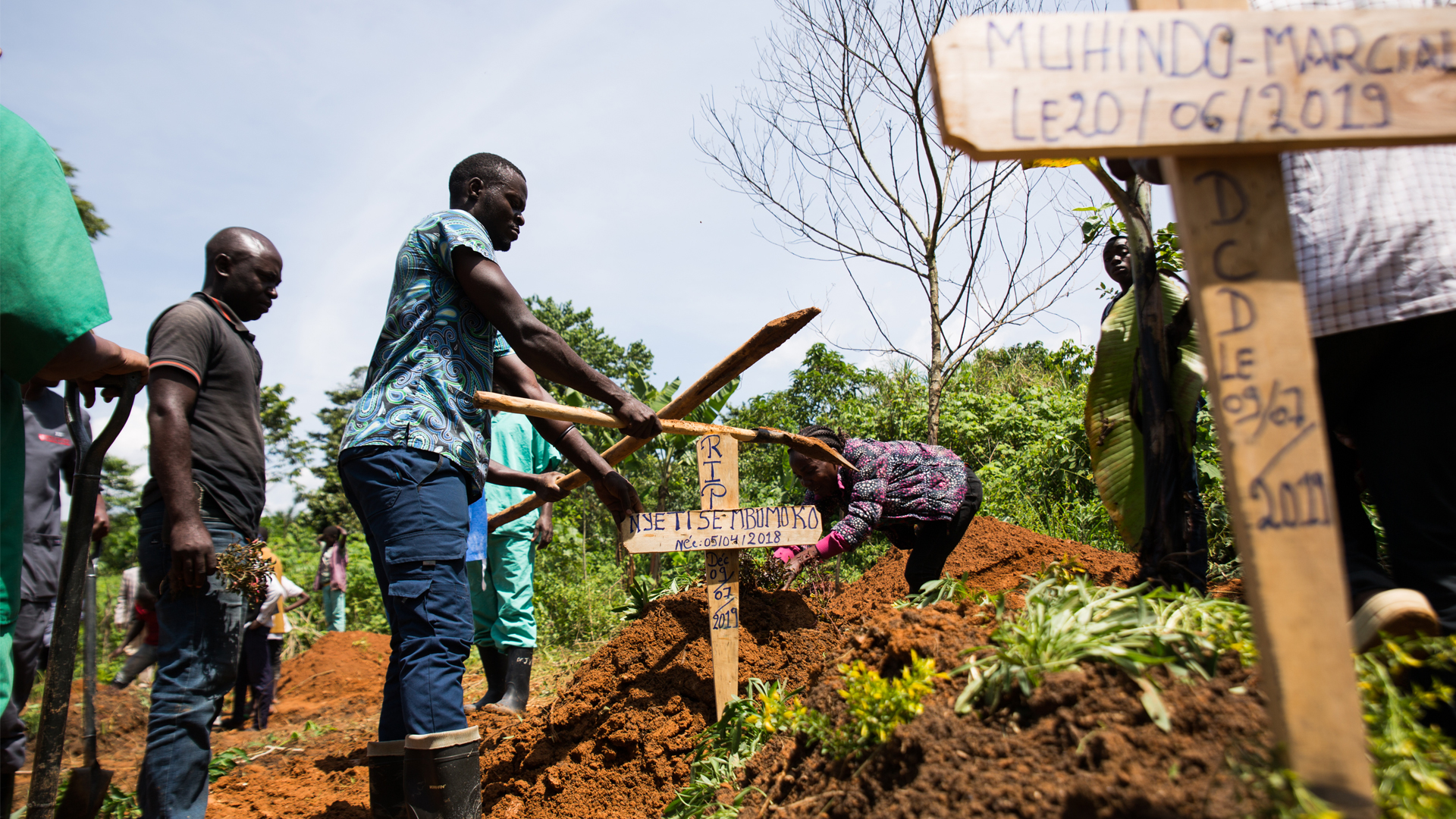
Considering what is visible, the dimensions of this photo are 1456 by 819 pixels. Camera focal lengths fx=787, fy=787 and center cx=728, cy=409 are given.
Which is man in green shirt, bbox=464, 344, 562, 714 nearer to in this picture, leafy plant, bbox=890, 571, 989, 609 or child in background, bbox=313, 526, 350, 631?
leafy plant, bbox=890, 571, 989, 609

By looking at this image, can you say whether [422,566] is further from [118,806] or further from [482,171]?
[118,806]

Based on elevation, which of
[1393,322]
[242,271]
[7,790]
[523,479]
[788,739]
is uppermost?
[242,271]

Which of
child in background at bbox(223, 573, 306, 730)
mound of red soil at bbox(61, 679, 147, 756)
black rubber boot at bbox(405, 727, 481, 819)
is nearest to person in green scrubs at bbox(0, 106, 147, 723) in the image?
black rubber boot at bbox(405, 727, 481, 819)

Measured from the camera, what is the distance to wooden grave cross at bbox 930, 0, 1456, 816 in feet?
4.14

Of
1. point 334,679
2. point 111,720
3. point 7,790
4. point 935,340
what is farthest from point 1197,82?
point 334,679

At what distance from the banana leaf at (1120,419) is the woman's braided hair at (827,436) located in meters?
1.44

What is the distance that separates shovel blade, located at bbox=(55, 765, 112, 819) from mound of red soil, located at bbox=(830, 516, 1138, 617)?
362 centimetres

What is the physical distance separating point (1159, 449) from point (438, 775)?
7.80 feet

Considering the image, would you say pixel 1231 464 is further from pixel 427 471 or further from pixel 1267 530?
pixel 427 471

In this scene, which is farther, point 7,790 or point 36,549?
point 36,549

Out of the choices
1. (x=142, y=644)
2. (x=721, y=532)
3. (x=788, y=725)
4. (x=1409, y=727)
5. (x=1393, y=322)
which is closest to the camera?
(x=1409, y=727)

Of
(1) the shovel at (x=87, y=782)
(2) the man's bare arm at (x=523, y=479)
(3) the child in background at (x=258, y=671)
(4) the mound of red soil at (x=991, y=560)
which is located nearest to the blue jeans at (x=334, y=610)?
(3) the child in background at (x=258, y=671)

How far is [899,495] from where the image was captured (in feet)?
13.6

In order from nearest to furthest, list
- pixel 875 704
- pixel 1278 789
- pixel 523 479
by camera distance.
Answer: pixel 1278 789, pixel 875 704, pixel 523 479
